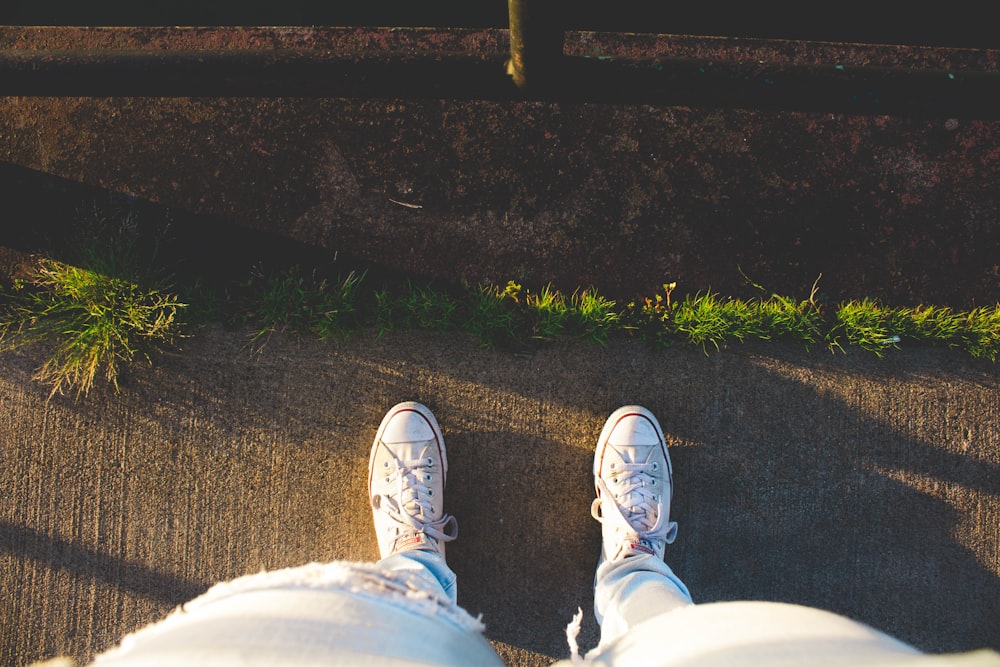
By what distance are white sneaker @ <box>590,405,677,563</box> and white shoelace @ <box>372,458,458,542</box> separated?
53 cm

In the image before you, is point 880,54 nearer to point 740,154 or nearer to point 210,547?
point 740,154

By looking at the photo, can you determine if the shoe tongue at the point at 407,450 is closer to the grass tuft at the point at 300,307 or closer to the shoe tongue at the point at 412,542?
the shoe tongue at the point at 412,542

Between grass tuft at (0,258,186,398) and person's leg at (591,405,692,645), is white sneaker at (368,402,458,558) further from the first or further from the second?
grass tuft at (0,258,186,398)

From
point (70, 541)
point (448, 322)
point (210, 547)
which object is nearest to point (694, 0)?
point (448, 322)

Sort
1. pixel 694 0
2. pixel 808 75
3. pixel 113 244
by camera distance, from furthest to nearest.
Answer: pixel 694 0 < pixel 113 244 < pixel 808 75

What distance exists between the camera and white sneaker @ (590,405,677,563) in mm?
1987

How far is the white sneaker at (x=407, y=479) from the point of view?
2002 millimetres

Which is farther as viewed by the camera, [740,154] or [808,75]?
[740,154]

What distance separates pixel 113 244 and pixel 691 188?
205 cm

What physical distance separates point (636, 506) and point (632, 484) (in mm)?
77

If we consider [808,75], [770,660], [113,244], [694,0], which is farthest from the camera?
[694,0]

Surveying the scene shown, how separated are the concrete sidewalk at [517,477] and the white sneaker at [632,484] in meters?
0.06

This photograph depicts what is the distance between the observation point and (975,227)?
2.10 meters

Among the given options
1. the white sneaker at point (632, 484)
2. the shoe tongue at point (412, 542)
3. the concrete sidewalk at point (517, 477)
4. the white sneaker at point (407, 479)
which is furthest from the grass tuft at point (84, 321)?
the white sneaker at point (632, 484)
